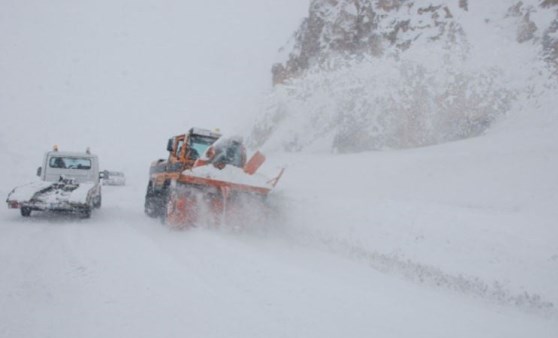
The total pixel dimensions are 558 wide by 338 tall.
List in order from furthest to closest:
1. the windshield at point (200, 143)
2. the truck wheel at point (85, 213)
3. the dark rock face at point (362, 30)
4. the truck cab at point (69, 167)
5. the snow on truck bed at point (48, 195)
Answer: the dark rock face at point (362, 30) → the truck cab at point (69, 167) → the windshield at point (200, 143) → the truck wheel at point (85, 213) → the snow on truck bed at point (48, 195)

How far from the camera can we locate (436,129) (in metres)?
18.3

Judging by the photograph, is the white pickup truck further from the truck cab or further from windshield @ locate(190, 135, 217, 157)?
windshield @ locate(190, 135, 217, 157)

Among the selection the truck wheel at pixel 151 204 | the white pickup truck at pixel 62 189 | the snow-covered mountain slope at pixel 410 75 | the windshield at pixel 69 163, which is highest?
the snow-covered mountain slope at pixel 410 75

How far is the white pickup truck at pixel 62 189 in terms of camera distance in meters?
9.30

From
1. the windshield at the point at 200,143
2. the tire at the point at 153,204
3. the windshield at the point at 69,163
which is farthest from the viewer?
the windshield at the point at 69,163

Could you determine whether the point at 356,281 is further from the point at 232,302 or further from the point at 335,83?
the point at 335,83

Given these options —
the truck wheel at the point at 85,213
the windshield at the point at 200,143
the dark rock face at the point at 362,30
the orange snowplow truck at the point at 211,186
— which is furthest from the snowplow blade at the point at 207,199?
the dark rock face at the point at 362,30

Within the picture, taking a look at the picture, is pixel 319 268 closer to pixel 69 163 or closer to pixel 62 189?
pixel 62 189

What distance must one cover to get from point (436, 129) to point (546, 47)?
6.19m

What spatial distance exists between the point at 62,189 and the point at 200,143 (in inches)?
147

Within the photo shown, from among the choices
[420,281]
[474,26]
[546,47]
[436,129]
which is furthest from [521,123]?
[420,281]

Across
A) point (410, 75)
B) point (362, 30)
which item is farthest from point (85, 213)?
point (362, 30)

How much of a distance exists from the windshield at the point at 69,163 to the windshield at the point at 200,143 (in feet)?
13.2

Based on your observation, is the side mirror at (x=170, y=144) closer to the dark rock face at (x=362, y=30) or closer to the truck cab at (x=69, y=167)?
the truck cab at (x=69, y=167)
